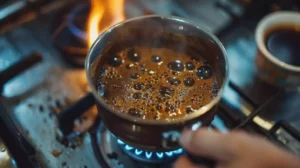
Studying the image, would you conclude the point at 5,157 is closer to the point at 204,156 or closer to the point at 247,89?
the point at 204,156

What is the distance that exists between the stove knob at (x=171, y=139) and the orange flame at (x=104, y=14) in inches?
13.8

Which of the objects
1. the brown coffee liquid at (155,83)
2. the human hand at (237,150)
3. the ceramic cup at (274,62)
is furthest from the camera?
the ceramic cup at (274,62)

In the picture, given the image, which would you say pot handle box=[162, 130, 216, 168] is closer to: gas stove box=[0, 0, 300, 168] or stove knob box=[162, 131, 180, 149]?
stove knob box=[162, 131, 180, 149]

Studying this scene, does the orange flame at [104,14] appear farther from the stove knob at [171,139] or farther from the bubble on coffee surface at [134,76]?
the stove knob at [171,139]

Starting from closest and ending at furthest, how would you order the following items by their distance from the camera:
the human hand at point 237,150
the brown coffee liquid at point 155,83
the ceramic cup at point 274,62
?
the human hand at point 237,150
the brown coffee liquid at point 155,83
the ceramic cup at point 274,62

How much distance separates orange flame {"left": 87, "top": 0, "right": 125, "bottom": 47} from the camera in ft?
2.59

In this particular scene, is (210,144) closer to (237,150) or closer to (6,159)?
(237,150)

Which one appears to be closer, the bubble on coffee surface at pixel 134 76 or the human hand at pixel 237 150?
the human hand at pixel 237 150

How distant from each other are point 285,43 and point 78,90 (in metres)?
0.42

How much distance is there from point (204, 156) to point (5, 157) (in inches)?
14.4

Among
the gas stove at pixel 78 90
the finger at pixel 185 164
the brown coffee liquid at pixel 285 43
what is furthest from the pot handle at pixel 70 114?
the brown coffee liquid at pixel 285 43

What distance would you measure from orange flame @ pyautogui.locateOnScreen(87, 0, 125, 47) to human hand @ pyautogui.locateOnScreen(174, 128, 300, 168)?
0.40 m

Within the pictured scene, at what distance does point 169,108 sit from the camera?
0.58m

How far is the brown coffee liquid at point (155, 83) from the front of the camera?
576 mm
